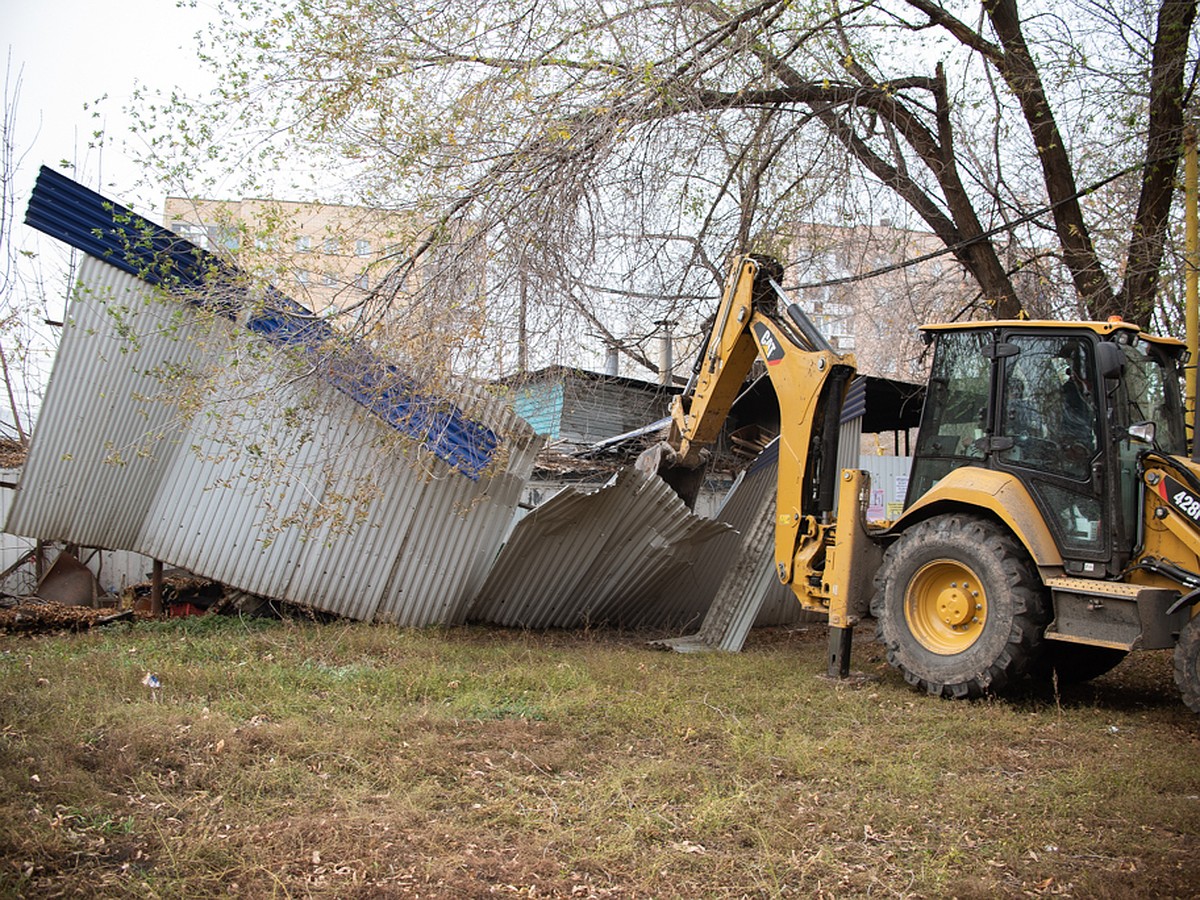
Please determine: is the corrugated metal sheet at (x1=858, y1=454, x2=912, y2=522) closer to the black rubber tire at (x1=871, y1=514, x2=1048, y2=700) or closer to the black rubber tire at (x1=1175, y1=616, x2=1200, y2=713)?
the black rubber tire at (x1=871, y1=514, x2=1048, y2=700)

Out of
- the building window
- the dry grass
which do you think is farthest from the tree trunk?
the building window

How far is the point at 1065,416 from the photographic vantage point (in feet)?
22.2

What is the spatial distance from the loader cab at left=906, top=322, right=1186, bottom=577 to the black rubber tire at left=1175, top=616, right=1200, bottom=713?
0.65 meters

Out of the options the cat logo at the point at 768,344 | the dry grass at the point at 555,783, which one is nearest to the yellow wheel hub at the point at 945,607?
the dry grass at the point at 555,783

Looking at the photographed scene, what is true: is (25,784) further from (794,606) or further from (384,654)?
(794,606)

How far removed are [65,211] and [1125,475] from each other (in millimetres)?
8904

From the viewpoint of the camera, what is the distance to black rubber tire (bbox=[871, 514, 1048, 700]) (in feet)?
21.7

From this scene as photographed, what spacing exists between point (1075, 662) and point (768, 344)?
361 cm

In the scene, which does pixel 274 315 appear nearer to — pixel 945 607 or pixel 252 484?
pixel 252 484

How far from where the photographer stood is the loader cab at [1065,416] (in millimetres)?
6480

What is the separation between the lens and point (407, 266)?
26.0 ft

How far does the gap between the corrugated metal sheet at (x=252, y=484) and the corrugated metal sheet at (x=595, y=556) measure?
36 cm

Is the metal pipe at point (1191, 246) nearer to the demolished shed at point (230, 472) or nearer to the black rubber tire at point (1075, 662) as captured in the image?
the black rubber tire at point (1075, 662)

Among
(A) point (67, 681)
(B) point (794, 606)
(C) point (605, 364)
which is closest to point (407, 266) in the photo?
(A) point (67, 681)
